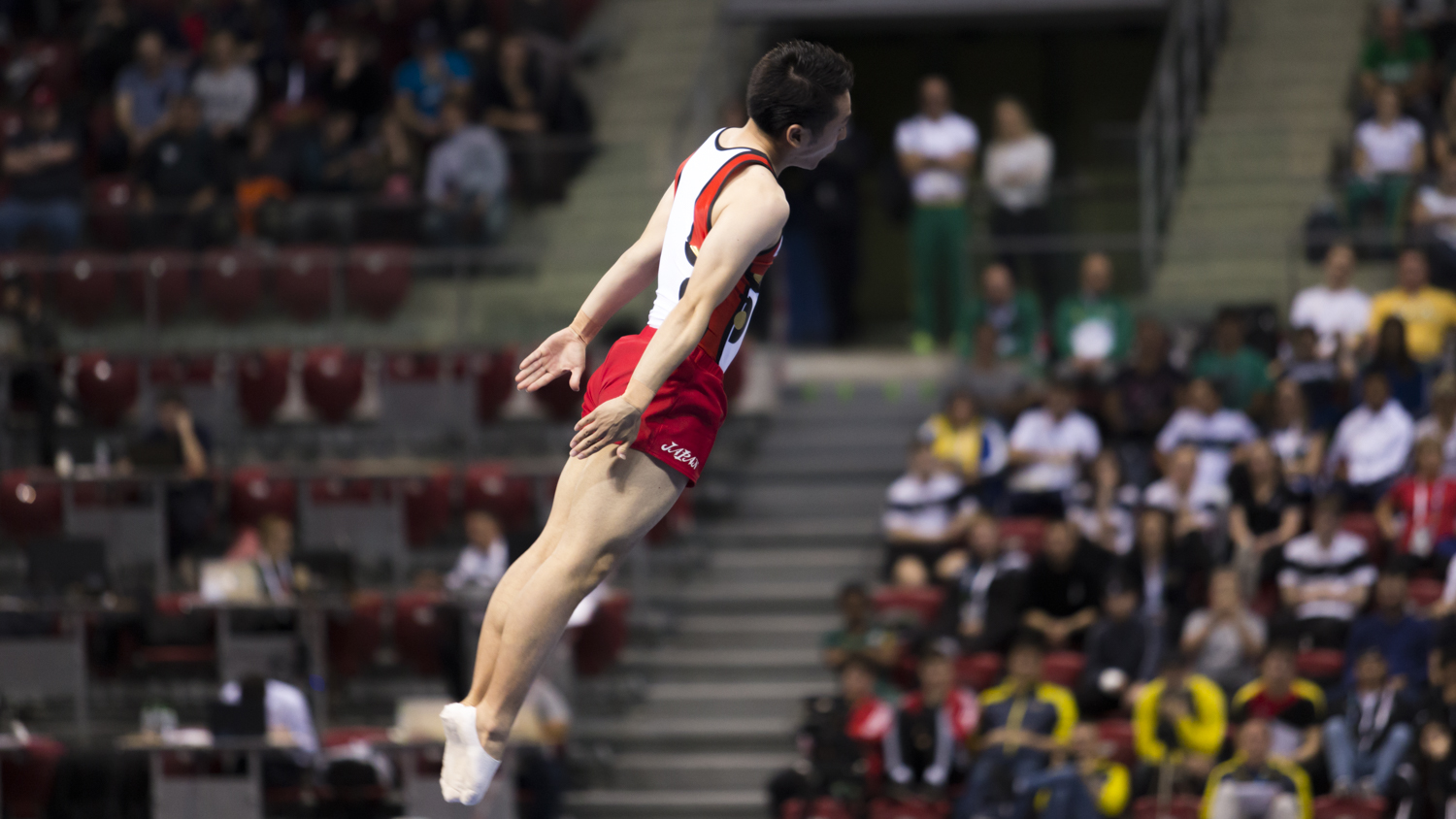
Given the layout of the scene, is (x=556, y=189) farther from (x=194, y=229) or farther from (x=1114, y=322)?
(x=1114, y=322)

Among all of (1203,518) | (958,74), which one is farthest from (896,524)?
(958,74)

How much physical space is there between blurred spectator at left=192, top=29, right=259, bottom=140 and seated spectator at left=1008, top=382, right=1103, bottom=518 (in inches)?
310

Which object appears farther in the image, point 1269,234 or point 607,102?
point 607,102

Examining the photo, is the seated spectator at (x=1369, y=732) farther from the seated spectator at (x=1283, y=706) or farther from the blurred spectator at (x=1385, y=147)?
the blurred spectator at (x=1385, y=147)

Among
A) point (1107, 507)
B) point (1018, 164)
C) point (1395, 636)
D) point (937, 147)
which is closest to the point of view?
point (1395, 636)

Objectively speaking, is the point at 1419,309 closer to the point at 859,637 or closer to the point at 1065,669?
the point at 1065,669

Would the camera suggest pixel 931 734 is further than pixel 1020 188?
No

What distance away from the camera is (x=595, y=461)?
553 cm

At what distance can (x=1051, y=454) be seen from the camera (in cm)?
1375

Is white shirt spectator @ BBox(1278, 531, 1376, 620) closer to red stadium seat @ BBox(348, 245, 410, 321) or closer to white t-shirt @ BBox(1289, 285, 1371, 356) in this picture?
white t-shirt @ BBox(1289, 285, 1371, 356)

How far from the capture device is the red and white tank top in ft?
18.1

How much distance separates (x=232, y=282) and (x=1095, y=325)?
6.76 metres

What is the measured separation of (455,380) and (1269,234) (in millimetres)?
6148

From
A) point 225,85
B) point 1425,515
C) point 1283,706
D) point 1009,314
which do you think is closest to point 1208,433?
point 1425,515
